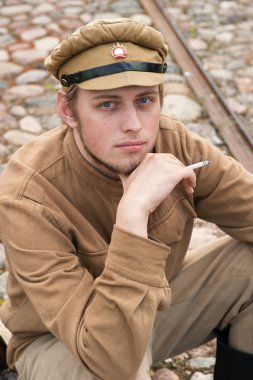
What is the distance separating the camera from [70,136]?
9.33 feet

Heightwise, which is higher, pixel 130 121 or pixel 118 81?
pixel 118 81

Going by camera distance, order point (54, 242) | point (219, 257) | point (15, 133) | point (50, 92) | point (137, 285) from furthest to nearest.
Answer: point (50, 92) < point (15, 133) < point (219, 257) < point (54, 242) < point (137, 285)

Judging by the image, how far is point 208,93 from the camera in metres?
6.36

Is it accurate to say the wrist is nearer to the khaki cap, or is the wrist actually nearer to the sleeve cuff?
the sleeve cuff

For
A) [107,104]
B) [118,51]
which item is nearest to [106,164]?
[107,104]

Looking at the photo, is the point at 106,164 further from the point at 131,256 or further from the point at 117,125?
A: the point at 131,256

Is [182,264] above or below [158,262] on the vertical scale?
below

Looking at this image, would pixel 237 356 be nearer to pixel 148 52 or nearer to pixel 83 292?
pixel 83 292

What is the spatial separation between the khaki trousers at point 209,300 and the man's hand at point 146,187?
639mm

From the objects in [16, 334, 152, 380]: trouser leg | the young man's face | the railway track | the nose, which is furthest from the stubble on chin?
the railway track

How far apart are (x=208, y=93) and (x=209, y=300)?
3.47 metres

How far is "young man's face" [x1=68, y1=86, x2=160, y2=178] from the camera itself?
2.63m

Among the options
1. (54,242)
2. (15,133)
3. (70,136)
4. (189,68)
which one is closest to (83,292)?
(54,242)

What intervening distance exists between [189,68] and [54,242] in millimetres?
4609
